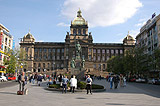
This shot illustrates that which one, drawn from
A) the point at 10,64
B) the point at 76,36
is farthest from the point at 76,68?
the point at 76,36

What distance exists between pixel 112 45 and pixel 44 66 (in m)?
47.5

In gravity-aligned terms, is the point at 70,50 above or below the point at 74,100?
above

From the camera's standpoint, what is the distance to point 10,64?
55781mm

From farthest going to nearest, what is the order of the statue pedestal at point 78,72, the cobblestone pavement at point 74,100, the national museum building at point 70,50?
the national museum building at point 70,50 → the statue pedestal at point 78,72 → the cobblestone pavement at point 74,100

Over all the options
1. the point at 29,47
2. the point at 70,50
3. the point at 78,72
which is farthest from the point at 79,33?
the point at 78,72

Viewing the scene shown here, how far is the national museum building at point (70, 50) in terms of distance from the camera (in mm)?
108375

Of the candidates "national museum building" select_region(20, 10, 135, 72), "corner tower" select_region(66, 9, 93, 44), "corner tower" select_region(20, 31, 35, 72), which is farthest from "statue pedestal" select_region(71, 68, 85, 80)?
"corner tower" select_region(20, 31, 35, 72)

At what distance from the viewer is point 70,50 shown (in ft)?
355

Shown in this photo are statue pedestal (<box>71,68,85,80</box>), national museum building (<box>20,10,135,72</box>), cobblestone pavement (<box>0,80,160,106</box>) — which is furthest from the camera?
national museum building (<box>20,10,135,72</box>)

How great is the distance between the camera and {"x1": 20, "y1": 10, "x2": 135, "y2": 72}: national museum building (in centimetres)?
10838

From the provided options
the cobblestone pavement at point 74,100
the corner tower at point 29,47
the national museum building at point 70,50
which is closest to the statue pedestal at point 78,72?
the cobblestone pavement at point 74,100

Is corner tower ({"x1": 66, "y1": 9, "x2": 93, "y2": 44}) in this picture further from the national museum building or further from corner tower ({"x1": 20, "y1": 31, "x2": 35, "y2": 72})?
corner tower ({"x1": 20, "y1": 31, "x2": 35, "y2": 72})

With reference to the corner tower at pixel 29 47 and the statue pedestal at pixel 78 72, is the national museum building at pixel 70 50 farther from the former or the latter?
the statue pedestal at pixel 78 72

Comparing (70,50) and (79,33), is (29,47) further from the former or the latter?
(79,33)
